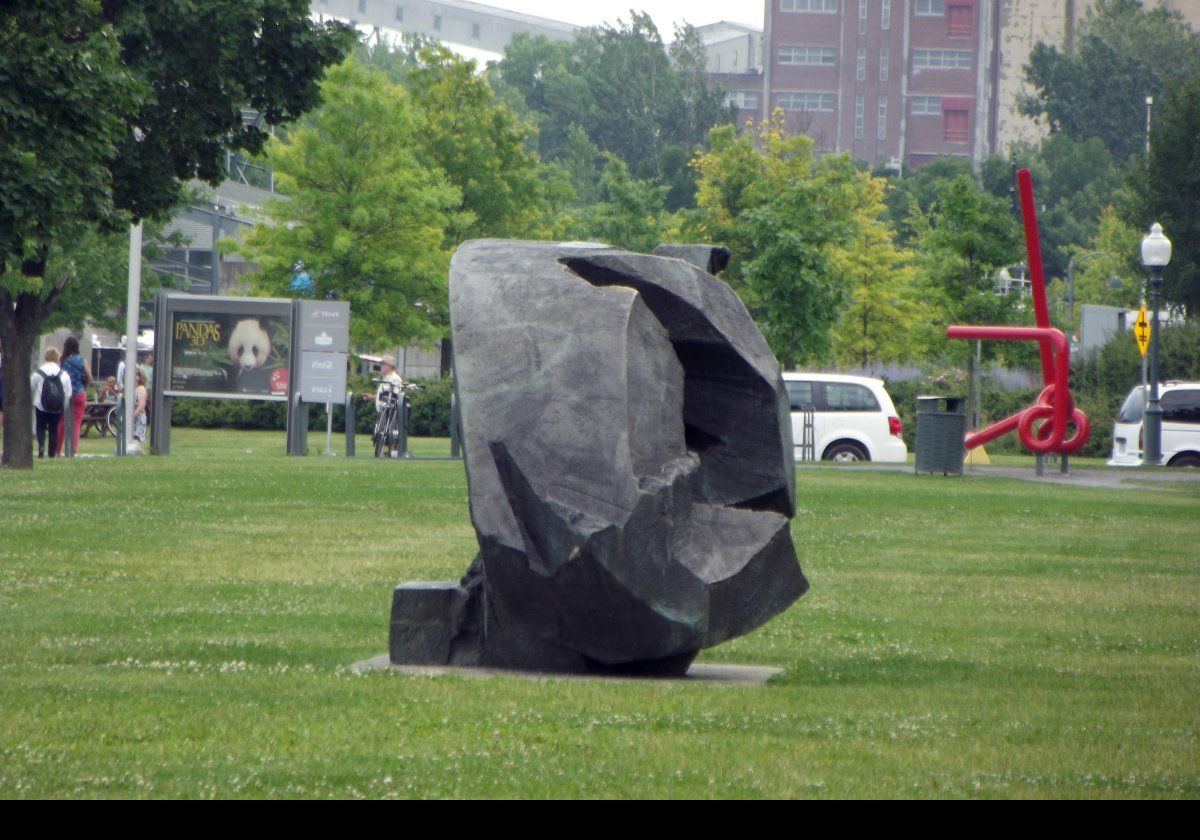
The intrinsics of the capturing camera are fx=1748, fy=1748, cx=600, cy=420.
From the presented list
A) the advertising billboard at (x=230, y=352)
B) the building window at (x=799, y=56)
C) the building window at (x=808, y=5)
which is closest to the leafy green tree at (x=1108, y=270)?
the advertising billboard at (x=230, y=352)

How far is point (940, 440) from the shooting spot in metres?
27.3

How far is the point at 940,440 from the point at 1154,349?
546 centimetres

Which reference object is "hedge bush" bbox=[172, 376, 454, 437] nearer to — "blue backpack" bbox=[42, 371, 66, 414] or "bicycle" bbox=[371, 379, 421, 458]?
"bicycle" bbox=[371, 379, 421, 458]

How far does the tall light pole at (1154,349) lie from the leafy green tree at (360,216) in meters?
18.4

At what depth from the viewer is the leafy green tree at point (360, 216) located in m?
42.2

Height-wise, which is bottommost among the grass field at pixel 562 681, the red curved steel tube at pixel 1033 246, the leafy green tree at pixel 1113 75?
the grass field at pixel 562 681

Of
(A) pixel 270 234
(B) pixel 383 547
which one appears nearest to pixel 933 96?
(A) pixel 270 234

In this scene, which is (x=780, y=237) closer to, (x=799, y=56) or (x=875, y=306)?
(x=875, y=306)

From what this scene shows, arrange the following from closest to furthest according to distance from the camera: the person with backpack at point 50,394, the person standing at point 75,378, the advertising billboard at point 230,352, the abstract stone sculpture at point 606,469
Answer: the abstract stone sculpture at point 606,469 → the person with backpack at point 50,394 → the person standing at point 75,378 → the advertising billboard at point 230,352

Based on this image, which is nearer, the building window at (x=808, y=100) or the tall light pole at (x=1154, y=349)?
the tall light pole at (x=1154, y=349)

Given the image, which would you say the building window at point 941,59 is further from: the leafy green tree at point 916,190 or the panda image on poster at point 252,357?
the panda image on poster at point 252,357
